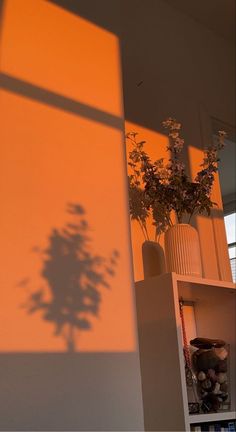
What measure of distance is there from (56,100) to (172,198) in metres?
0.59

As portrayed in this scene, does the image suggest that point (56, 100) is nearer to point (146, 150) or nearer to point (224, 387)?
point (146, 150)

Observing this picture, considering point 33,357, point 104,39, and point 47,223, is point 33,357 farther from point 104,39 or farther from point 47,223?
point 104,39

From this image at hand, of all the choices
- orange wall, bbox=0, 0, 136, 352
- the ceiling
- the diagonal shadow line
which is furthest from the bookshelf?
the ceiling

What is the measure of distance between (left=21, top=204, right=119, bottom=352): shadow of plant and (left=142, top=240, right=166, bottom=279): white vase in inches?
18.7

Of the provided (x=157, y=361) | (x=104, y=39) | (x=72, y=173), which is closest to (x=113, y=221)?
(x=72, y=173)

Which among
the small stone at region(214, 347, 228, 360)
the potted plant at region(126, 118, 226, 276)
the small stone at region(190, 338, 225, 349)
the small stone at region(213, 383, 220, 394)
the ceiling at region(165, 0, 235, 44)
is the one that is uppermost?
the ceiling at region(165, 0, 235, 44)

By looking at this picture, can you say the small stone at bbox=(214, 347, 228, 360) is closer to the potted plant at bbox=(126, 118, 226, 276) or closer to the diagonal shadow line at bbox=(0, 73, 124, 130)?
the potted plant at bbox=(126, 118, 226, 276)

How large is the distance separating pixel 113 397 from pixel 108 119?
82cm

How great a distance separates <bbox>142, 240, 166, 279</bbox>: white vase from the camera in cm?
179

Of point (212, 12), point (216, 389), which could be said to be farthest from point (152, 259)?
point (212, 12)

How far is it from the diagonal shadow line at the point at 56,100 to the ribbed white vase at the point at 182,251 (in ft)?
1.39

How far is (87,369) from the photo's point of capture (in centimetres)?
118

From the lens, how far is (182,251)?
1643 millimetres

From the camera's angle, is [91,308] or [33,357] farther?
[91,308]
